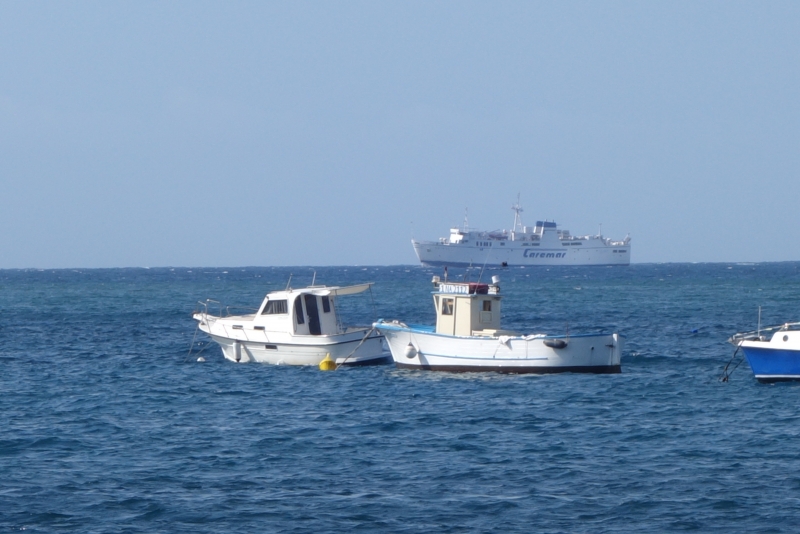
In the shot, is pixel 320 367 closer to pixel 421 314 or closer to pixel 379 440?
pixel 379 440

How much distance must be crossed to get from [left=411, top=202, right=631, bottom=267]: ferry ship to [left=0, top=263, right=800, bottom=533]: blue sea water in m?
139

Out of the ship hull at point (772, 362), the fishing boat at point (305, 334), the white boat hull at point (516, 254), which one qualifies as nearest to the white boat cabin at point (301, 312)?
the fishing boat at point (305, 334)

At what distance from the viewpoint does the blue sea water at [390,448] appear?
52.5 ft

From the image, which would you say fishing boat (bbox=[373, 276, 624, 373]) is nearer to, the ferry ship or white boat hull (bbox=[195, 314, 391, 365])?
white boat hull (bbox=[195, 314, 391, 365])

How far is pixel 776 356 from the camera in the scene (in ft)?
95.1

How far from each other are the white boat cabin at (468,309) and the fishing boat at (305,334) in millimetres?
3567

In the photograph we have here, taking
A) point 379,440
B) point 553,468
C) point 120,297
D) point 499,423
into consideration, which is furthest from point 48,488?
point 120,297

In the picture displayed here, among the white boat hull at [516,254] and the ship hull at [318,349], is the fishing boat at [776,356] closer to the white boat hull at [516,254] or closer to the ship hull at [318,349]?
the ship hull at [318,349]

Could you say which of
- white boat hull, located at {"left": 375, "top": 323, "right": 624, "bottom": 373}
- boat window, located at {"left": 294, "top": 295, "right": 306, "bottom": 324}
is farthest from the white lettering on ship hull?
white boat hull, located at {"left": 375, "top": 323, "right": 624, "bottom": 373}

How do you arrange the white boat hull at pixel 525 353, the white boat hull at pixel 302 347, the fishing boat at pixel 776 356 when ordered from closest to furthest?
the fishing boat at pixel 776 356 → the white boat hull at pixel 525 353 → the white boat hull at pixel 302 347

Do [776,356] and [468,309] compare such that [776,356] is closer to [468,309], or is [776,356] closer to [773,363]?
[773,363]

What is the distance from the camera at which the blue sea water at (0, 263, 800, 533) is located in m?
16.0

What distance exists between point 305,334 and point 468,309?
612 cm

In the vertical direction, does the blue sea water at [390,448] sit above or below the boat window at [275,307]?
below
